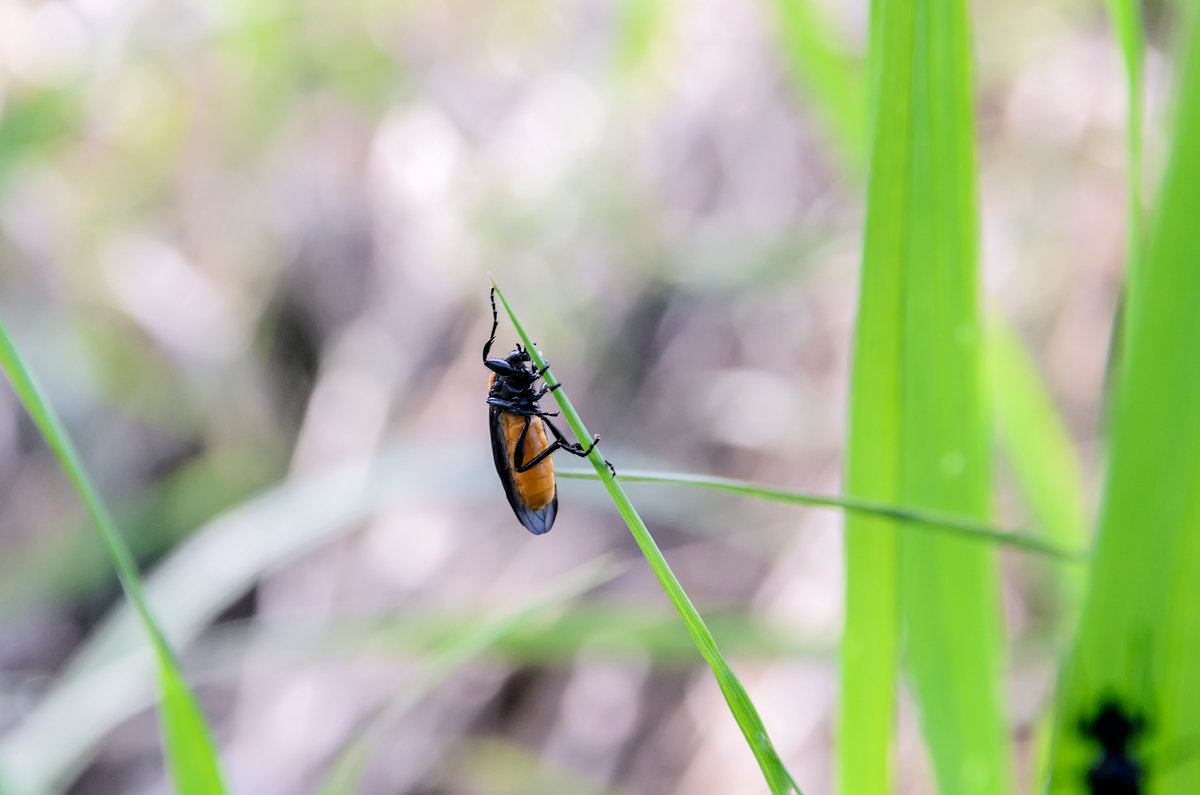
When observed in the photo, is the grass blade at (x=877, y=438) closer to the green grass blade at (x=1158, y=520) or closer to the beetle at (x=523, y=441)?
the green grass blade at (x=1158, y=520)

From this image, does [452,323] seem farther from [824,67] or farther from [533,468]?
[824,67]

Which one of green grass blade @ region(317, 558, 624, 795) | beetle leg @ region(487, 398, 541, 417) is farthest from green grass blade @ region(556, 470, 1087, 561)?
beetle leg @ region(487, 398, 541, 417)

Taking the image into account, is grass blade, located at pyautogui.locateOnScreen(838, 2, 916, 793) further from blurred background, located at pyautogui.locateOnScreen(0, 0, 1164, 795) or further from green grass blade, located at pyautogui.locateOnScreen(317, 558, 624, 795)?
blurred background, located at pyautogui.locateOnScreen(0, 0, 1164, 795)

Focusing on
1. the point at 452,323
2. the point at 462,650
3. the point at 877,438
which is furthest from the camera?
the point at 452,323

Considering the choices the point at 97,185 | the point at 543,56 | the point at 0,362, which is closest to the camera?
the point at 0,362

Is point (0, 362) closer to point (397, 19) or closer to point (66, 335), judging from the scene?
point (66, 335)

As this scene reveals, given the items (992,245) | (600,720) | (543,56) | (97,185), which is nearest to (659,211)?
(543,56)

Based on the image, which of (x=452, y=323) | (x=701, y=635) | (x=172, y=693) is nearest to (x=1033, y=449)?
(x=701, y=635)
